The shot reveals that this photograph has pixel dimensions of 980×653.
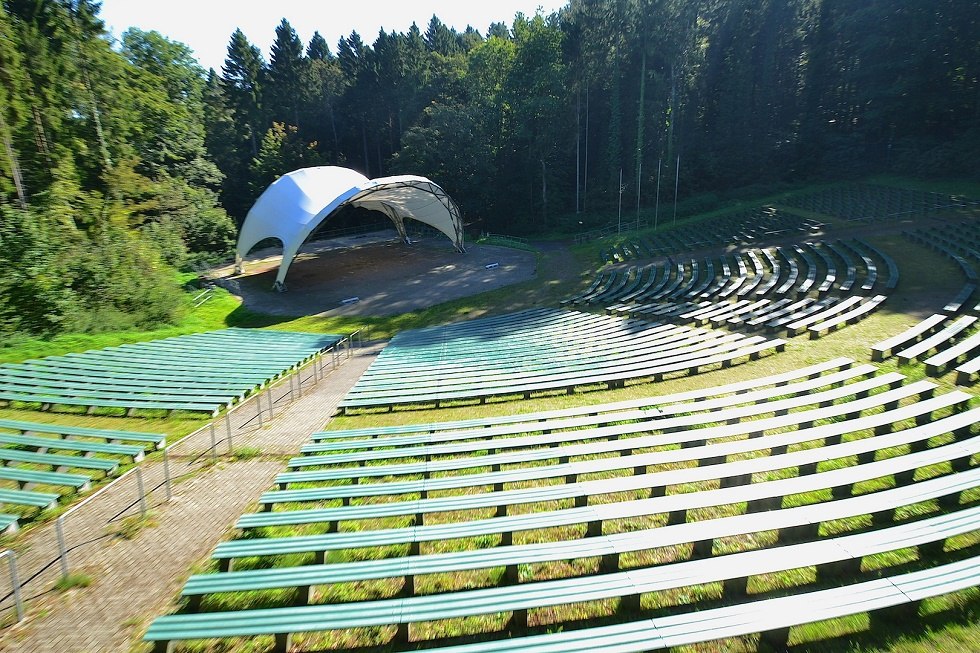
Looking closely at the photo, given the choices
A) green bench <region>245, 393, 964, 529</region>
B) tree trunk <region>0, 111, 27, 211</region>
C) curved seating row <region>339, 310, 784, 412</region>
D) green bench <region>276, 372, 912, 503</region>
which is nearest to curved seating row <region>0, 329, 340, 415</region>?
curved seating row <region>339, 310, 784, 412</region>

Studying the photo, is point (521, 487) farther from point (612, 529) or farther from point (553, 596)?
point (553, 596)

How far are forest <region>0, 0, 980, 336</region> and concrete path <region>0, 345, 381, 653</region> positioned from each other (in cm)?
2605

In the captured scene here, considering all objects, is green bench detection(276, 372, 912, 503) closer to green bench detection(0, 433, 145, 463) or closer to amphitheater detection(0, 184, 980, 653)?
amphitheater detection(0, 184, 980, 653)

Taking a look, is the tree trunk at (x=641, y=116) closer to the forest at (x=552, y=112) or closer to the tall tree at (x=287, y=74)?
the forest at (x=552, y=112)

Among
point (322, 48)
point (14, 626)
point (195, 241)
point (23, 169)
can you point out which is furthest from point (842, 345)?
point (322, 48)

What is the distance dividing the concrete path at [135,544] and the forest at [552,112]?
26.1 meters

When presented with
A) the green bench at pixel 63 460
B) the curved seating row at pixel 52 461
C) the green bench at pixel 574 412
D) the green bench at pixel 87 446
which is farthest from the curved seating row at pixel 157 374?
the green bench at pixel 574 412

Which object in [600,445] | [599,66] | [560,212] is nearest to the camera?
[600,445]

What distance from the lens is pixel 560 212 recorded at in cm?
5356

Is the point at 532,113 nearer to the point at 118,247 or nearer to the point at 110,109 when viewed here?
the point at 110,109

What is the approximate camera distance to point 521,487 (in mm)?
8227

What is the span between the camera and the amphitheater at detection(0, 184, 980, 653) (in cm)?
486

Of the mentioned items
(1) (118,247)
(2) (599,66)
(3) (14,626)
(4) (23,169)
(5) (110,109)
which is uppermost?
(2) (599,66)

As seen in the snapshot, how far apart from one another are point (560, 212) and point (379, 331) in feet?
114
